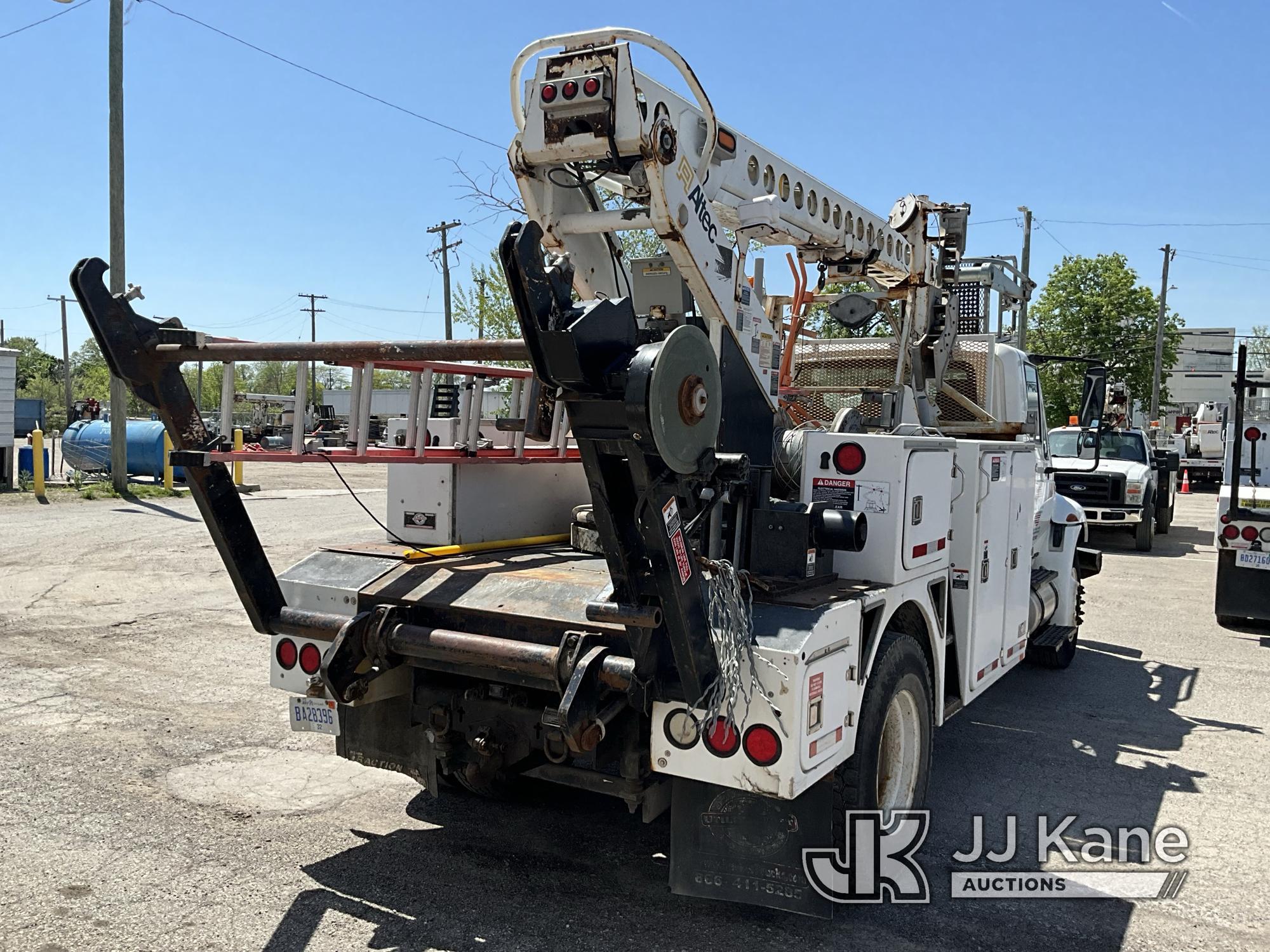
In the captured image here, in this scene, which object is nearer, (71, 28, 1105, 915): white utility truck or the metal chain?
(71, 28, 1105, 915): white utility truck

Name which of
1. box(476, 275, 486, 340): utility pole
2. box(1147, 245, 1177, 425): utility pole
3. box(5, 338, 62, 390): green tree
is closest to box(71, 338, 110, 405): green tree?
box(5, 338, 62, 390): green tree

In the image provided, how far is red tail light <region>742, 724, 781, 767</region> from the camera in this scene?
3.43 meters

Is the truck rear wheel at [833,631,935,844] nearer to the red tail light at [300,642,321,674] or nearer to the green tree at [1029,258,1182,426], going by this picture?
the red tail light at [300,642,321,674]

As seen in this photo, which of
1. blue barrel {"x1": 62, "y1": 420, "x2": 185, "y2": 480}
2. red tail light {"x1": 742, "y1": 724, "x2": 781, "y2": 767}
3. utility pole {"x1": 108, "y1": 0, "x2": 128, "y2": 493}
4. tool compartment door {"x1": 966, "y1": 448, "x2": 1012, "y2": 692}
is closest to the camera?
red tail light {"x1": 742, "y1": 724, "x2": 781, "y2": 767}

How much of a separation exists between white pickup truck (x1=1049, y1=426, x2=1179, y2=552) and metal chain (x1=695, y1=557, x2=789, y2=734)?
13932mm

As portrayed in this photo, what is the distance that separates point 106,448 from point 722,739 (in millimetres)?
21684

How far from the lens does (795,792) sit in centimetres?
341

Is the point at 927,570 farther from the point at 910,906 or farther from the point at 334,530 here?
the point at 334,530

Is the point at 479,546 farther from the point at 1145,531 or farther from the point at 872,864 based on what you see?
the point at 1145,531

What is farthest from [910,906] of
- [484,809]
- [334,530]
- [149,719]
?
[334,530]

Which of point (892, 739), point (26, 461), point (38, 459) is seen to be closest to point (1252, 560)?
point (892, 739)

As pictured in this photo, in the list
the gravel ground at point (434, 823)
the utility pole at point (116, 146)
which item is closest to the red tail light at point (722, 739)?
the gravel ground at point (434, 823)

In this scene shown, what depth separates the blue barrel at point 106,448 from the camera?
21938 millimetres

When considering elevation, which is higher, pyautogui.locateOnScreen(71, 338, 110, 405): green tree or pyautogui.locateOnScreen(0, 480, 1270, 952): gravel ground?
pyautogui.locateOnScreen(71, 338, 110, 405): green tree
